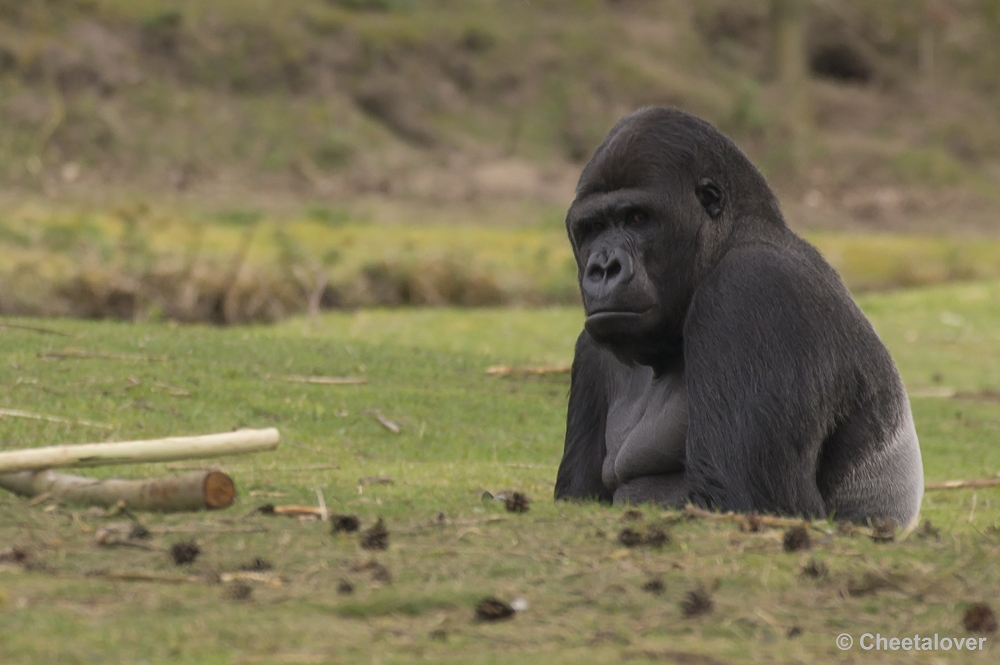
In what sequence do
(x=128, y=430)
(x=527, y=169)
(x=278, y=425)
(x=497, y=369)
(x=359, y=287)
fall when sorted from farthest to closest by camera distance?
(x=527, y=169)
(x=359, y=287)
(x=497, y=369)
(x=278, y=425)
(x=128, y=430)

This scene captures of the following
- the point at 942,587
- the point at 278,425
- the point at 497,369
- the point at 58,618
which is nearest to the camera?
the point at 58,618

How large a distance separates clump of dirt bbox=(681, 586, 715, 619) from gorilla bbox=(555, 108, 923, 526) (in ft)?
3.91

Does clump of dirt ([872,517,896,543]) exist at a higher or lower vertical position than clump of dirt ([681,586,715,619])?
higher

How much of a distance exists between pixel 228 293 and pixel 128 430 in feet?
20.0

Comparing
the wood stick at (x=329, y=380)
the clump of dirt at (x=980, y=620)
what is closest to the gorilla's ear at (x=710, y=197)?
the clump of dirt at (x=980, y=620)

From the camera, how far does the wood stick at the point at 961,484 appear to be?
656 centimetres

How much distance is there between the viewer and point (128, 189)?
53.6 feet

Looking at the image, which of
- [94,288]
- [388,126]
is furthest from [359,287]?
[388,126]

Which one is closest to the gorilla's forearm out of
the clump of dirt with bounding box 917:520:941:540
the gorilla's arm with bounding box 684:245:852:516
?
the gorilla's arm with bounding box 684:245:852:516

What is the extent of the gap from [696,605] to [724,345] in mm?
1463

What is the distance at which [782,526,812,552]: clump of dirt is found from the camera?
3.63m

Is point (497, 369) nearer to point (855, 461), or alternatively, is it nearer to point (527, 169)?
point (855, 461)

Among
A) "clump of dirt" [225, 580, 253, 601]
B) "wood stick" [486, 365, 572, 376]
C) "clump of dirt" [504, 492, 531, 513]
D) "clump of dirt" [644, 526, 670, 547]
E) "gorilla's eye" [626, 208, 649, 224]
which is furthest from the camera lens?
"wood stick" [486, 365, 572, 376]

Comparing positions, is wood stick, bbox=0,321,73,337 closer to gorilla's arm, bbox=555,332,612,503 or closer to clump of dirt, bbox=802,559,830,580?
gorilla's arm, bbox=555,332,612,503
